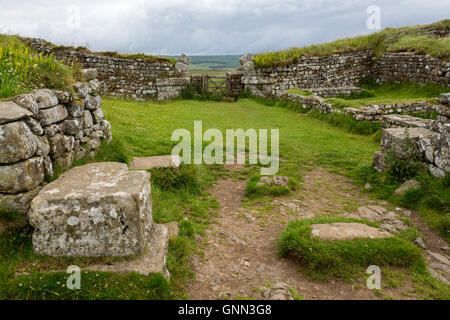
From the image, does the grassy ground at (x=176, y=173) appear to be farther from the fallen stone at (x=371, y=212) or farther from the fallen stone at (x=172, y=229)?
the fallen stone at (x=371, y=212)

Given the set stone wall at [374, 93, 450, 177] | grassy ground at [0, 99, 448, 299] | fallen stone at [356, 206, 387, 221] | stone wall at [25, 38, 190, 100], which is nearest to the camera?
grassy ground at [0, 99, 448, 299]

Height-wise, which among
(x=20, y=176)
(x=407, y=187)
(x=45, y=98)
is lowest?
(x=407, y=187)

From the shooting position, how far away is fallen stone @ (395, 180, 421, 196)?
6.73 meters

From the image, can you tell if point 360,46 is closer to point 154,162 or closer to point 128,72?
point 128,72

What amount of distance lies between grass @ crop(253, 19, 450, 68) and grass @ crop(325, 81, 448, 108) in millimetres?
2327

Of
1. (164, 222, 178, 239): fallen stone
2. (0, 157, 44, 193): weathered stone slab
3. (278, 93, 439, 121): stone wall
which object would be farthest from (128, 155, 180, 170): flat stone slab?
(278, 93, 439, 121): stone wall

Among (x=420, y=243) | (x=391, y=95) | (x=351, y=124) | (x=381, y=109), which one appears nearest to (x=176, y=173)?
(x=420, y=243)

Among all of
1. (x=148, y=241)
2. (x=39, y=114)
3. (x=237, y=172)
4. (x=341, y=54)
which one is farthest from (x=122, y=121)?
(x=341, y=54)

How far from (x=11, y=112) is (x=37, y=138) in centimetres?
55

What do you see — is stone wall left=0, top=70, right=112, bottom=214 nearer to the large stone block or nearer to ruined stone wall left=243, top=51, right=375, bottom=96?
the large stone block

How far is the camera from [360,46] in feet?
69.6

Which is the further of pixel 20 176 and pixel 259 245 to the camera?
pixel 259 245

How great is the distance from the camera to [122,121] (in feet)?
36.2

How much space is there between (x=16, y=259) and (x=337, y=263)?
3897 millimetres
